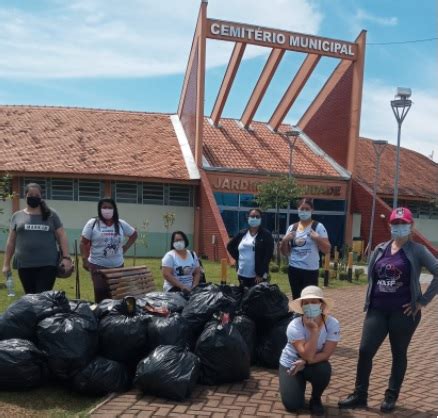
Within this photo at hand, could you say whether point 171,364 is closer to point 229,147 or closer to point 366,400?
point 366,400

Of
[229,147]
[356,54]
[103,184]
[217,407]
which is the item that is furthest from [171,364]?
[356,54]

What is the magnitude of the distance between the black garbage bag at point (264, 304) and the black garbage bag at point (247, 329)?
111mm

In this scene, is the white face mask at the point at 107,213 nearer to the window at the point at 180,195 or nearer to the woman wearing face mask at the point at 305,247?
the woman wearing face mask at the point at 305,247

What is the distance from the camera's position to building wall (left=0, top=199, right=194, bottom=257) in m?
19.8

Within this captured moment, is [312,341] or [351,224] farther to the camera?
[351,224]

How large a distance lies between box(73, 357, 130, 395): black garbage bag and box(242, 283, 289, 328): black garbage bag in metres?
1.50

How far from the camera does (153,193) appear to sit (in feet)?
67.4

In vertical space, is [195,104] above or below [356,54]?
below

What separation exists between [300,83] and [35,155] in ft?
37.1

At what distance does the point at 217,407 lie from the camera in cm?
410

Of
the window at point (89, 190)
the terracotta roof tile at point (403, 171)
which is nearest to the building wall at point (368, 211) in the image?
the terracotta roof tile at point (403, 171)

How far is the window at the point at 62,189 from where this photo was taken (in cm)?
1970

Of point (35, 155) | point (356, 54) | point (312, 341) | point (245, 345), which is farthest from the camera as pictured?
point (356, 54)

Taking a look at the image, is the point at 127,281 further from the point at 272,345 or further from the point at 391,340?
the point at 391,340
